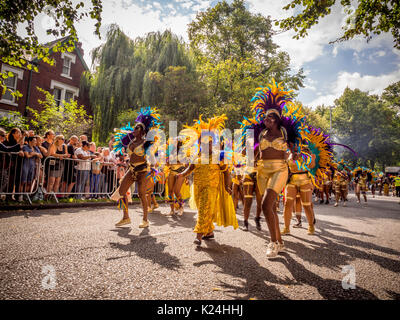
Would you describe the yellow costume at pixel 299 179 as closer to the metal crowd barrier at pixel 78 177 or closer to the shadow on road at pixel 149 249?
the shadow on road at pixel 149 249

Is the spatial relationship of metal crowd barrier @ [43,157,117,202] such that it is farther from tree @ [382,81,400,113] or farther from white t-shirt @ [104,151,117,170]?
tree @ [382,81,400,113]

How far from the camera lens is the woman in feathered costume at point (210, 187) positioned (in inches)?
171

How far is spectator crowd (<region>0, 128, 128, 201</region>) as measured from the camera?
23.7ft

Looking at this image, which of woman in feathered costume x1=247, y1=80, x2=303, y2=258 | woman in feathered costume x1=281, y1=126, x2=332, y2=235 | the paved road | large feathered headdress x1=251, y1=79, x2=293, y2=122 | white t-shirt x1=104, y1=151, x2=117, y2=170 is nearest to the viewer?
the paved road

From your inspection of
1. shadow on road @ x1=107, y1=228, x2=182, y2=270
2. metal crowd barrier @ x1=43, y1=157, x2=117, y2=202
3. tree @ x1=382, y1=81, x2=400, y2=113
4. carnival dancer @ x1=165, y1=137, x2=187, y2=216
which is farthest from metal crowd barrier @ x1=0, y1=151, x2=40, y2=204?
tree @ x1=382, y1=81, x2=400, y2=113

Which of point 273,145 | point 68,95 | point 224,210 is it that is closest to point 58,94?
point 68,95

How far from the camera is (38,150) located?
25.1 ft

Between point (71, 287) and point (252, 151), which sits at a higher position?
point (252, 151)

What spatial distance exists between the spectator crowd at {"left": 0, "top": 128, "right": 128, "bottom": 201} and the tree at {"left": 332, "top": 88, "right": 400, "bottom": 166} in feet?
139

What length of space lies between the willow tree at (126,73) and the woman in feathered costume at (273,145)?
41.9ft

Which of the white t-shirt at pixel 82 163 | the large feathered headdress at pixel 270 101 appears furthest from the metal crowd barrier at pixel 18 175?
the large feathered headdress at pixel 270 101
